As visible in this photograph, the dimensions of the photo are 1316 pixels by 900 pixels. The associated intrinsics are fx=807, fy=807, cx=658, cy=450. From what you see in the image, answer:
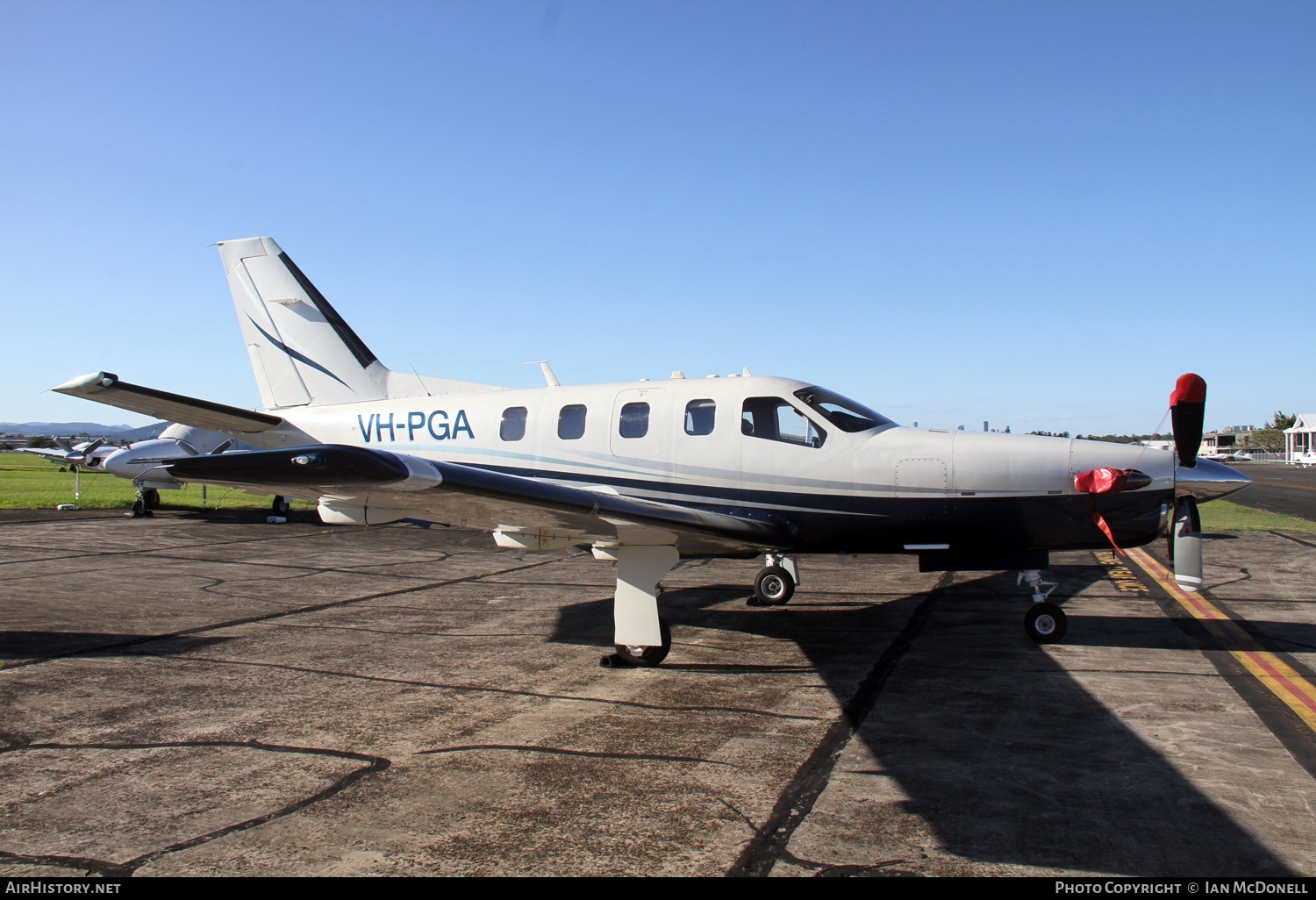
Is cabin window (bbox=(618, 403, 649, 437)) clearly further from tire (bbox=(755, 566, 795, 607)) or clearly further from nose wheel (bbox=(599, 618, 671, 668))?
tire (bbox=(755, 566, 795, 607))

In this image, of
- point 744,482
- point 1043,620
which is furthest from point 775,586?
point 1043,620

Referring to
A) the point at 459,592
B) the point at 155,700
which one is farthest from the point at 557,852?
the point at 459,592

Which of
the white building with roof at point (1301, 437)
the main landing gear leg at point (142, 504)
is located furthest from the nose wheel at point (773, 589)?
the white building with roof at point (1301, 437)

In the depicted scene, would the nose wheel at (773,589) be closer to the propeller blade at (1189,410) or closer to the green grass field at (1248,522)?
the propeller blade at (1189,410)

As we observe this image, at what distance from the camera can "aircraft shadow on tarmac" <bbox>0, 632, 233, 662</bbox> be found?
25.9 feet

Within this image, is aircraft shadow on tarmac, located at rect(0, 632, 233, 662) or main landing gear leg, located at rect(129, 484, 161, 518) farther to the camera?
main landing gear leg, located at rect(129, 484, 161, 518)

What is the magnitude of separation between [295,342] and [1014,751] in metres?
10.6

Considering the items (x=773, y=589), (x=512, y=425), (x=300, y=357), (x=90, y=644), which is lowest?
(x=90, y=644)

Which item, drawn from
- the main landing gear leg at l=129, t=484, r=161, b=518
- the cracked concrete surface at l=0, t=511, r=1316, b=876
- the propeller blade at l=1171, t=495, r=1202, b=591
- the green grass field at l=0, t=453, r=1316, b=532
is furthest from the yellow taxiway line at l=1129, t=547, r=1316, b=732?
the main landing gear leg at l=129, t=484, r=161, b=518

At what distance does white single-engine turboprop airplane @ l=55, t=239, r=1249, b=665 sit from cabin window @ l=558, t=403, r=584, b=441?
0.02 m

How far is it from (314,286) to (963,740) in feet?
34.8

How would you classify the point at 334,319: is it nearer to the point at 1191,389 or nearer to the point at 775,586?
the point at 775,586

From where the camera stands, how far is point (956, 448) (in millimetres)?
8117

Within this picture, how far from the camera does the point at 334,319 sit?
11.8m
